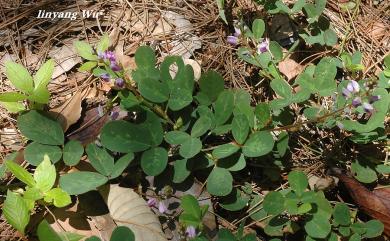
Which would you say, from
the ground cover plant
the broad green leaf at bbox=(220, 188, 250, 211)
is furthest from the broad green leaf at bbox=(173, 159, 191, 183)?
the broad green leaf at bbox=(220, 188, 250, 211)

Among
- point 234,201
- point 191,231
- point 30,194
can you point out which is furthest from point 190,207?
point 30,194

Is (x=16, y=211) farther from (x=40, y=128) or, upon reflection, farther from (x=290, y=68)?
(x=290, y=68)

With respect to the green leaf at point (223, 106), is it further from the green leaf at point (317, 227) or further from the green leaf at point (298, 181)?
the green leaf at point (317, 227)

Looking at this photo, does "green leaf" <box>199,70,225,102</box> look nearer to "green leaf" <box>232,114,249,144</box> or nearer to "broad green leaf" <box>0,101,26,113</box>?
"green leaf" <box>232,114,249,144</box>

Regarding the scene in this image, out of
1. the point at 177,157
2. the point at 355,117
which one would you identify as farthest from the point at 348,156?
the point at 177,157

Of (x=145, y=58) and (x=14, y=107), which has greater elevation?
(x=145, y=58)
